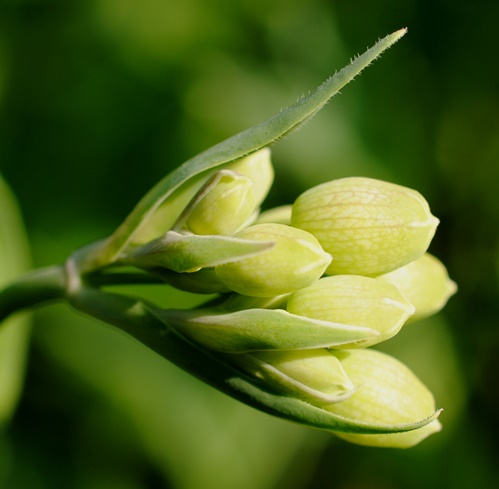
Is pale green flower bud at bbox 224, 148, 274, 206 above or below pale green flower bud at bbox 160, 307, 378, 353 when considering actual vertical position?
above

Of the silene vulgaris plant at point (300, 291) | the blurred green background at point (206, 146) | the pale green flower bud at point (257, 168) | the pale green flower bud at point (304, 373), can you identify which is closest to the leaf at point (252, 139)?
the silene vulgaris plant at point (300, 291)

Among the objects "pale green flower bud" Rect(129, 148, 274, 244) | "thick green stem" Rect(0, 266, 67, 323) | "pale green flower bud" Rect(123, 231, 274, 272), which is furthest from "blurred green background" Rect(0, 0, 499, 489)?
"pale green flower bud" Rect(123, 231, 274, 272)

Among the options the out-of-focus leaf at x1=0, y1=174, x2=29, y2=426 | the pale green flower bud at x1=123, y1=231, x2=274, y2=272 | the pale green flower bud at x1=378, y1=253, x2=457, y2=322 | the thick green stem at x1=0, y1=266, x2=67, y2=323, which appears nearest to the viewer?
the pale green flower bud at x1=123, y1=231, x2=274, y2=272

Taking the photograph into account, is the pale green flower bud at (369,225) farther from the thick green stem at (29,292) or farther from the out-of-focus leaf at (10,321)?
the out-of-focus leaf at (10,321)

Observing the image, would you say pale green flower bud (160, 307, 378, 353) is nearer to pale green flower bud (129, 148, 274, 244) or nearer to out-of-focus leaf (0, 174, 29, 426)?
pale green flower bud (129, 148, 274, 244)

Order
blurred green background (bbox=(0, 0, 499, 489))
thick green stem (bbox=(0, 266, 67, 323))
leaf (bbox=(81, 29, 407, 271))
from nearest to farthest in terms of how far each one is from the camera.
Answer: leaf (bbox=(81, 29, 407, 271)), thick green stem (bbox=(0, 266, 67, 323)), blurred green background (bbox=(0, 0, 499, 489))

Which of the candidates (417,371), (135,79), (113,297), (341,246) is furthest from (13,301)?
(417,371)

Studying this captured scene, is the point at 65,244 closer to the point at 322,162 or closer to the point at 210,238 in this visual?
the point at 322,162
